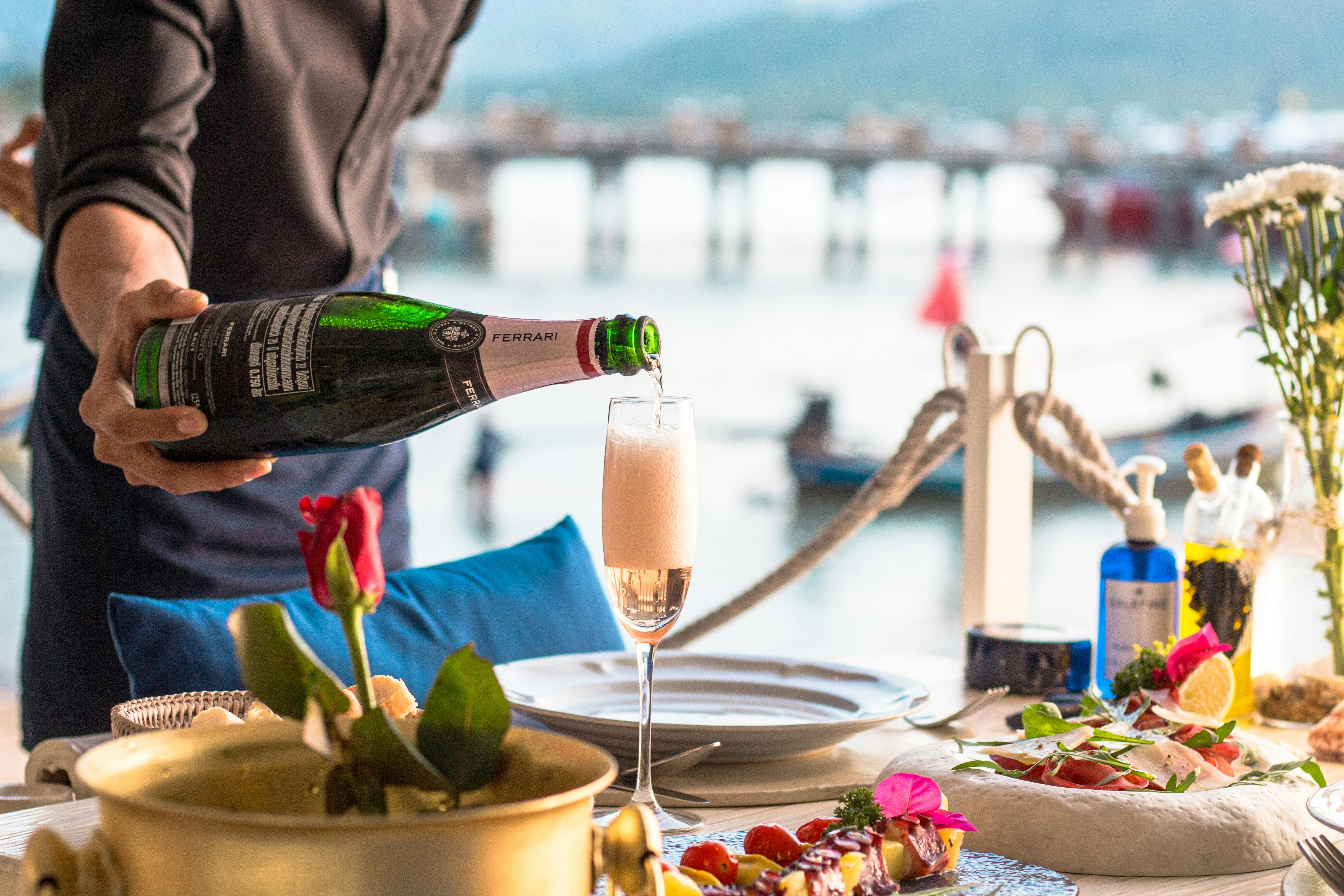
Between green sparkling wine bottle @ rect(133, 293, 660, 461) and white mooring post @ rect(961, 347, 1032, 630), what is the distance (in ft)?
2.73

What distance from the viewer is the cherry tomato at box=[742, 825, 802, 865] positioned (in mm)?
713

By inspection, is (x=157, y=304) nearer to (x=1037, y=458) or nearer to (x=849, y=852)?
(x=849, y=852)

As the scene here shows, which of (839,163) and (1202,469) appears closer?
(1202,469)

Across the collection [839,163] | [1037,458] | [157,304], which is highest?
[839,163]

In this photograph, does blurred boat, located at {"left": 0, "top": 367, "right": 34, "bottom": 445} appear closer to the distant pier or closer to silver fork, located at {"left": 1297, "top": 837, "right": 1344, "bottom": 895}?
silver fork, located at {"left": 1297, "top": 837, "right": 1344, "bottom": 895}

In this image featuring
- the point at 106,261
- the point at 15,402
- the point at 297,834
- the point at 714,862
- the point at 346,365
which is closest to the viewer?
the point at 297,834

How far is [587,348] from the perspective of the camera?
0.92 meters

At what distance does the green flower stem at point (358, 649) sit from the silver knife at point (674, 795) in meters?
0.55

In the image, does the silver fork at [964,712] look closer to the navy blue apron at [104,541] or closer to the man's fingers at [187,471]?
the man's fingers at [187,471]

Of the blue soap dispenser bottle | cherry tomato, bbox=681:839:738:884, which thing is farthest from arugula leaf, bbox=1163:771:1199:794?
the blue soap dispenser bottle

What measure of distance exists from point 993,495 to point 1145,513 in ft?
1.17

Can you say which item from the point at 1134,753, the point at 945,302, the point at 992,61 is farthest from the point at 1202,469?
the point at 992,61

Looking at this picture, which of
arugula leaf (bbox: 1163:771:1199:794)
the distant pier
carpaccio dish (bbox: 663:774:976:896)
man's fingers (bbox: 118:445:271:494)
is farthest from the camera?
the distant pier

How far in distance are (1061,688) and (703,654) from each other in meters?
0.35
